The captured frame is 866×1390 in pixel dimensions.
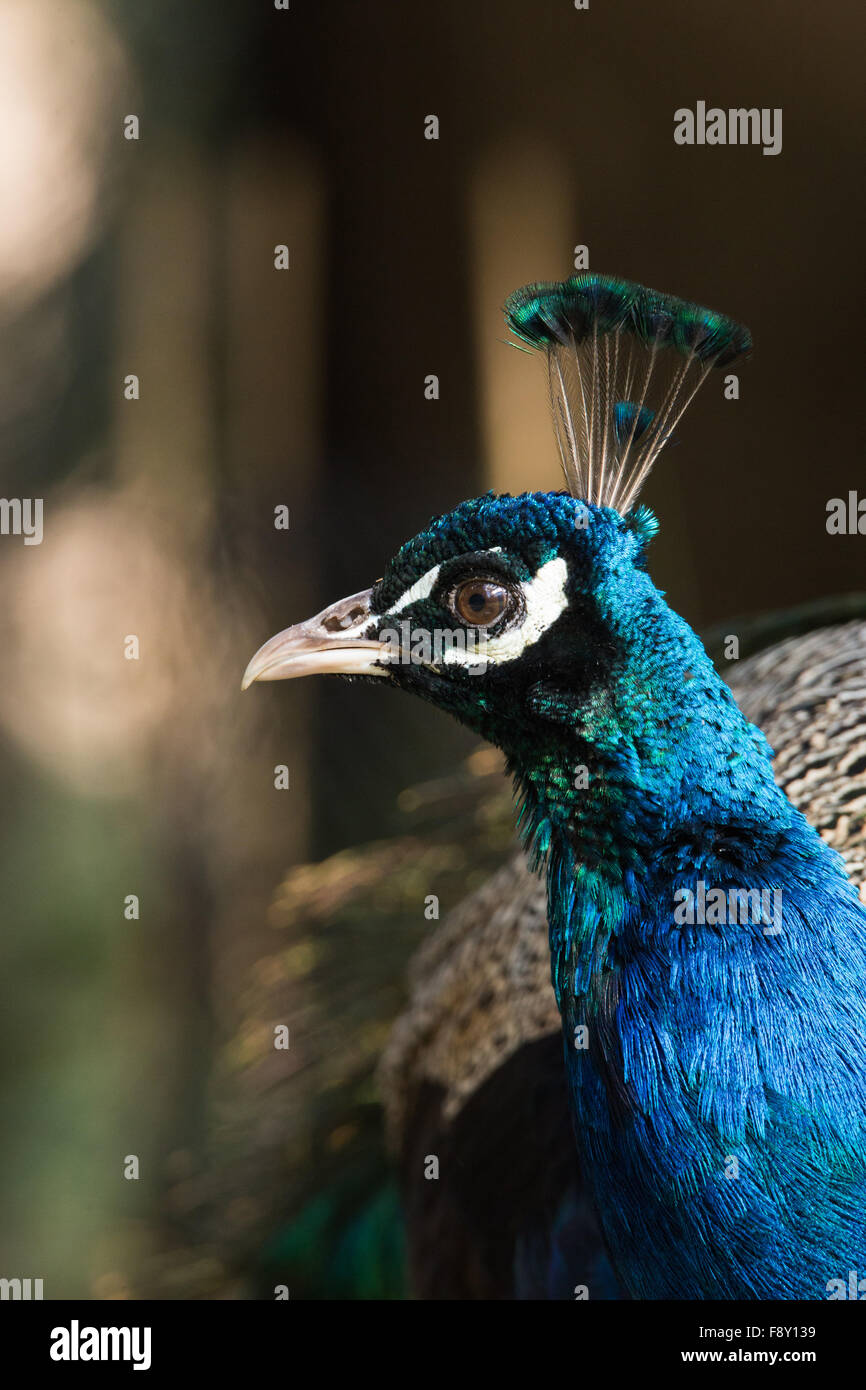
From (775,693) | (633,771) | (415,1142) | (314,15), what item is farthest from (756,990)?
(314,15)

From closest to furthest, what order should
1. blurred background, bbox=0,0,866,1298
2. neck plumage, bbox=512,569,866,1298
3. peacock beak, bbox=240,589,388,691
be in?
neck plumage, bbox=512,569,866,1298, peacock beak, bbox=240,589,388,691, blurred background, bbox=0,0,866,1298

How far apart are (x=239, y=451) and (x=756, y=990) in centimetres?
159

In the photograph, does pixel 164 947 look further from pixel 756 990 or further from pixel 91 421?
pixel 756 990

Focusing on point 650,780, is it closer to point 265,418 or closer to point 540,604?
point 540,604

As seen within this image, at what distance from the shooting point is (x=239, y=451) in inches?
85.3

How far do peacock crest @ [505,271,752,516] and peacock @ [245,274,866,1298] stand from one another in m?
0.07

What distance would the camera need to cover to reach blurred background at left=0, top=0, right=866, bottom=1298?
6.39 ft

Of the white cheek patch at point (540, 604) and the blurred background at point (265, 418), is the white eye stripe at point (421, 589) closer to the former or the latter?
Answer: the white cheek patch at point (540, 604)

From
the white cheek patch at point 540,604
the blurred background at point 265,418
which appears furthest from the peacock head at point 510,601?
the blurred background at point 265,418

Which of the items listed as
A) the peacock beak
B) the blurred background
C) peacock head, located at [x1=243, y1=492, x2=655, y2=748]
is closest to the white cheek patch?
peacock head, located at [x1=243, y1=492, x2=655, y2=748]

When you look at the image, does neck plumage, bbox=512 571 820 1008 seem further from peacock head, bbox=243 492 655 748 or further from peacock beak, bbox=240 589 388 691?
peacock beak, bbox=240 589 388 691

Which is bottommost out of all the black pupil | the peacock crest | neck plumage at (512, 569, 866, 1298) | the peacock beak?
neck plumage at (512, 569, 866, 1298)

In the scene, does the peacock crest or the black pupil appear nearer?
the black pupil

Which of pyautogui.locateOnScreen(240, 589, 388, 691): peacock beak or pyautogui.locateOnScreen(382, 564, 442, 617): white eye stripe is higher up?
pyautogui.locateOnScreen(382, 564, 442, 617): white eye stripe
